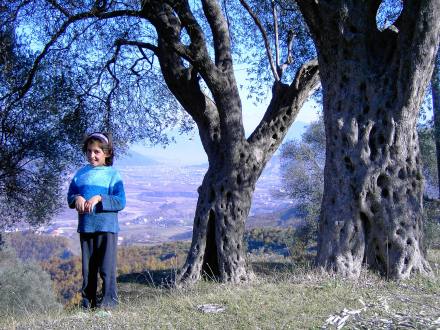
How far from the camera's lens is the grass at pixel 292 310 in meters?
3.93

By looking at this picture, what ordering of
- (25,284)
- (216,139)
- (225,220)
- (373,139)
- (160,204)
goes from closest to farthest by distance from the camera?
(373,139)
(225,220)
(216,139)
(25,284)
(160,204)

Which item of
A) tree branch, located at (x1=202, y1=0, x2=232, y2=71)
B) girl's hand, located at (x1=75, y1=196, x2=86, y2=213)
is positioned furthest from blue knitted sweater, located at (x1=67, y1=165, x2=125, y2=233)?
tree branch, located at (x1=202, y1=0, x2=232, y2=71)

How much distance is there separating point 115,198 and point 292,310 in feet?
6.85

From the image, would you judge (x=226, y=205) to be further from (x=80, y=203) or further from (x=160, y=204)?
(x=160, y=204)

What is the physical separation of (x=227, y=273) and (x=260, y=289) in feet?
12.0

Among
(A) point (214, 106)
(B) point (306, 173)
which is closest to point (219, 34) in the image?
(A) point (214, 106)

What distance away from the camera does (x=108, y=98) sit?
38.6ft

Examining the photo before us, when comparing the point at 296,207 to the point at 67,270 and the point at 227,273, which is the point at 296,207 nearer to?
the point at 67,270

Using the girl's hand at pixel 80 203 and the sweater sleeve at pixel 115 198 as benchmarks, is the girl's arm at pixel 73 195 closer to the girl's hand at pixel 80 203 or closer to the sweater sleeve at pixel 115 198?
the girl's hand at pixel 80 203

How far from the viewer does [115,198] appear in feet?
17.1

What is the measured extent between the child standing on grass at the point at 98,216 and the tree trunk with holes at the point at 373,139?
2.70 metres

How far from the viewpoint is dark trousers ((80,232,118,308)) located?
5.28m

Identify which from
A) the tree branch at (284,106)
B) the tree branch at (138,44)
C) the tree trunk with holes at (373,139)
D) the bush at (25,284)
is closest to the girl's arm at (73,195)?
the tree trunk with holes at (373,139)

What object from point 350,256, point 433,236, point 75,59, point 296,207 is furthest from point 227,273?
point 296,207
